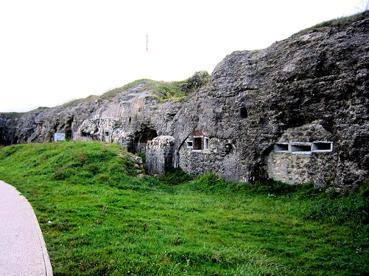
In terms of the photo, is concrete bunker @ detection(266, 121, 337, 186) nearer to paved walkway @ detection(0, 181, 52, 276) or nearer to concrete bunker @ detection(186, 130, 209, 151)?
concrete bunker @ detection(186, 130, 209, 151)

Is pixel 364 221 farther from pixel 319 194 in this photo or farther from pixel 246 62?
pixel 246 62

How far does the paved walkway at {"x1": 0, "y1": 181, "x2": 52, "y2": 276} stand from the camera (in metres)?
6.38

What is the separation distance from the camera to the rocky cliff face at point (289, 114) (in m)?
11.9

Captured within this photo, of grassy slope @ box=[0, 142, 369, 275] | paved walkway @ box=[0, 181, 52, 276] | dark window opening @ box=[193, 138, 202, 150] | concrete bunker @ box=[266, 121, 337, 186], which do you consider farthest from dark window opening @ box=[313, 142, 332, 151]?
paved walkway @ box=[0, 181, 52, 276]

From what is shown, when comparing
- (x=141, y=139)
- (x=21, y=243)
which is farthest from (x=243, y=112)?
(x=21, y=243)

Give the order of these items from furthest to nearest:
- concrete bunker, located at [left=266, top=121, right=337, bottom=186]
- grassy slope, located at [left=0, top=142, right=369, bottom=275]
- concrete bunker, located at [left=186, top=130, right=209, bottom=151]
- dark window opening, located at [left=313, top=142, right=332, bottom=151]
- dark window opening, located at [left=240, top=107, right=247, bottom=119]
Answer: concrete bunker, located at [left=186, top=130, right=209, bottom=151] < dark window opening, located at [left=240, top=107, right=247, bottom=119] < dark window opening, located at [left=313, top=142, right=332, bottom=151] < concrete bunker, located at [left=266, top=121, right=337, bottom=186] < grassy slope, located at [left=0, top=142, right=369, bottom=275]

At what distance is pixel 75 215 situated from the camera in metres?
10.2

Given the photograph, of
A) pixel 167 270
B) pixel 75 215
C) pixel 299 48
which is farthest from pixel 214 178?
pixel 167 270

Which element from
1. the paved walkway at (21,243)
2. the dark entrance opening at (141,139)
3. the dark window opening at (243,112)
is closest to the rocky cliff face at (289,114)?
the dark window opening at (243,112)

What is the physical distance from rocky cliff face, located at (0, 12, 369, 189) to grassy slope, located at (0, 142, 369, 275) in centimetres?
96

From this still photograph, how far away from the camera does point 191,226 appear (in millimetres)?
9523

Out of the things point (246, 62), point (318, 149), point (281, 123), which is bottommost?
point (318, 149)

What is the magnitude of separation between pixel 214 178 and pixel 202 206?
455 centimetres

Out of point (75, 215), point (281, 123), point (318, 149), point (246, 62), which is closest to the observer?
point (75, 215)
